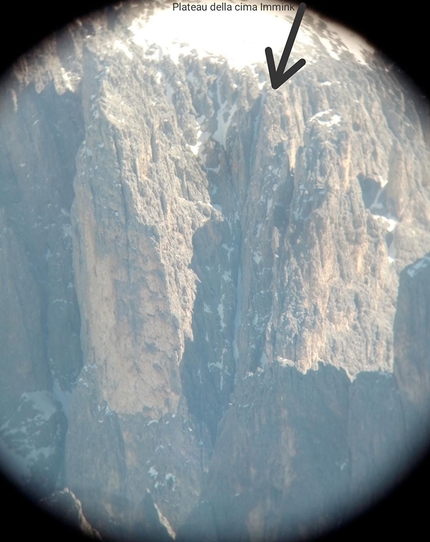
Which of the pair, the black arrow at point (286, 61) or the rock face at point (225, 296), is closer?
the black arrow at point (286, 61)

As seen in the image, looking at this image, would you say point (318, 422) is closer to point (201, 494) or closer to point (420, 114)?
point (201, 494)

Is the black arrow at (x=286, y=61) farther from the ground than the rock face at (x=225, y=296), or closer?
farther from the ground

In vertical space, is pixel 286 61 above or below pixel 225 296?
above

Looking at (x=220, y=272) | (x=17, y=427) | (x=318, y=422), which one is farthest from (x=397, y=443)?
(x=17, y=427)

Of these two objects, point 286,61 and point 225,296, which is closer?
point 286,61

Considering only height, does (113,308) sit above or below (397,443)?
above
